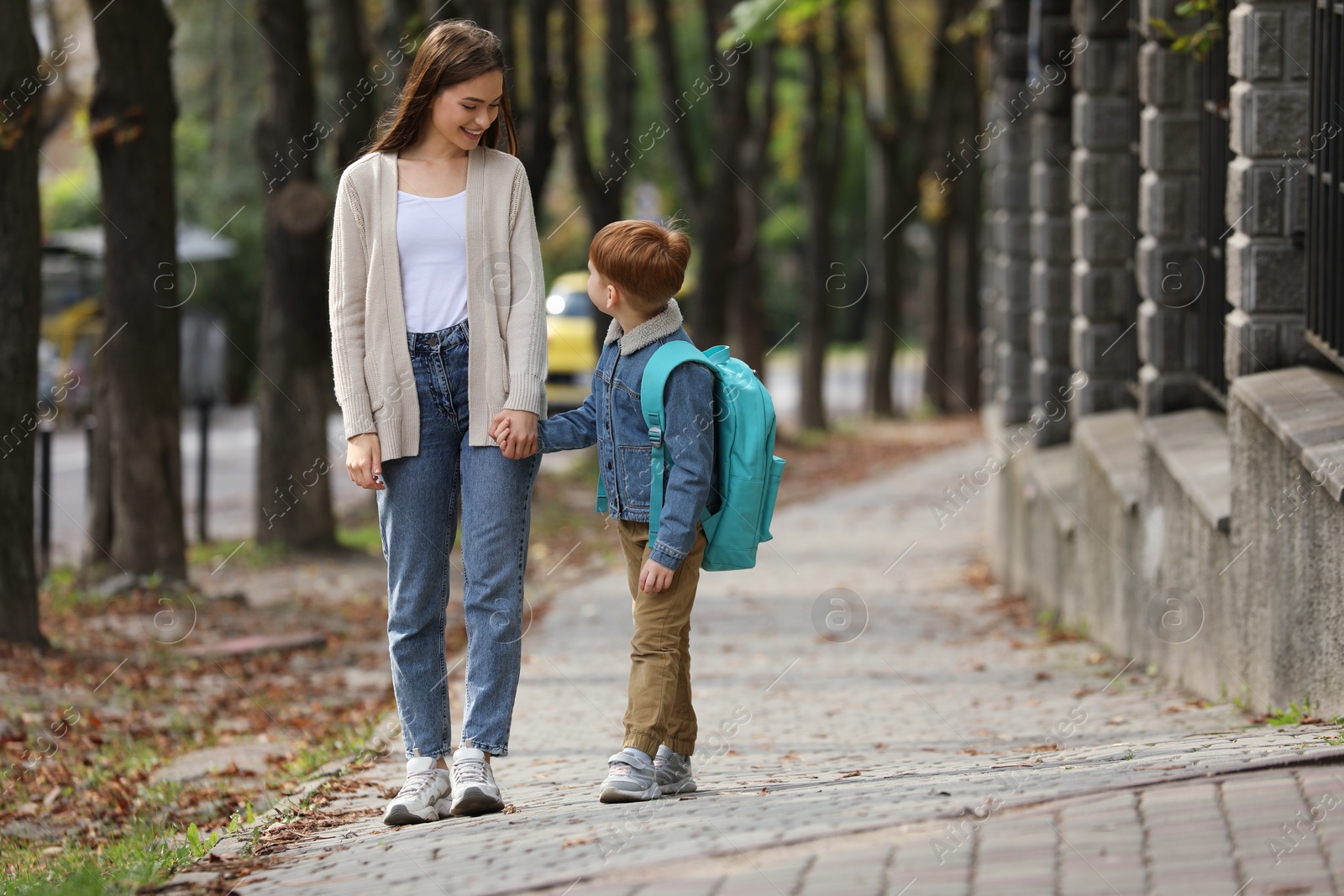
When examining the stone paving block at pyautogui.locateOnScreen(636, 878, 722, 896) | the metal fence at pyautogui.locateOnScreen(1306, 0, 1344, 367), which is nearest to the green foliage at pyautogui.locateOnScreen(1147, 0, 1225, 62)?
the metal fence at pyautogui.locateOnScreen(1306, 0, 1344, 367)

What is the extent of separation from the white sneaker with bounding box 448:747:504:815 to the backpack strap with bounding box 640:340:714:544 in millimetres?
784

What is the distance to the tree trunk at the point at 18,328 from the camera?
823 cm

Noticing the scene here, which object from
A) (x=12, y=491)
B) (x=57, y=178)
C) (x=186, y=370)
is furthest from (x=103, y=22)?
(x=57, y=178)

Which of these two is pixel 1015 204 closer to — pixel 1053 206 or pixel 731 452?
Answer: pixel 1053 206

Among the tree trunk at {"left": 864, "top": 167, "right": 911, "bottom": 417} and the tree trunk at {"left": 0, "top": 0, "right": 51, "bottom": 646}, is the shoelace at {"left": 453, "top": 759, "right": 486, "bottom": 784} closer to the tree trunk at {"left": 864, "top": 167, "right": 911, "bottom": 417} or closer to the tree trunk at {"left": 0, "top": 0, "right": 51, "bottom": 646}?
the tree trunk at {"left": 0, "top": 0, "right": 51, "bottom": 646}

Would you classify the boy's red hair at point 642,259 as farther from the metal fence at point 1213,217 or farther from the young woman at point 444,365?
the metal fence at point 1213,217

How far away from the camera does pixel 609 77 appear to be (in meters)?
18.2

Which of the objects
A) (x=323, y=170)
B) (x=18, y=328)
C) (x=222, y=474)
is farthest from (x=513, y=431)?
(x=323, y=170)

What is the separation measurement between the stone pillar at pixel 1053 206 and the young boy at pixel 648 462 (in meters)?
7.54

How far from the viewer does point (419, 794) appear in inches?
184

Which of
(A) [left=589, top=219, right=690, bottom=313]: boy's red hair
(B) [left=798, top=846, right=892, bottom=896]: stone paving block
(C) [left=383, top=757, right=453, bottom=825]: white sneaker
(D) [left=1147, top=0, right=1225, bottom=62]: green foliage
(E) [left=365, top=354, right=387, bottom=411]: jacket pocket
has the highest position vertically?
(D) [left=1147, top=0, right=1225, bottom=62]: green foliage

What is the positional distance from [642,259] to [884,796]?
1604mm

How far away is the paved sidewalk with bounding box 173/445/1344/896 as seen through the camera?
3.72 meters

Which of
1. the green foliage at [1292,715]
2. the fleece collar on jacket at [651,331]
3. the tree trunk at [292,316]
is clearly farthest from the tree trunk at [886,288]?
the fleece collar on jacket at [651,331]
